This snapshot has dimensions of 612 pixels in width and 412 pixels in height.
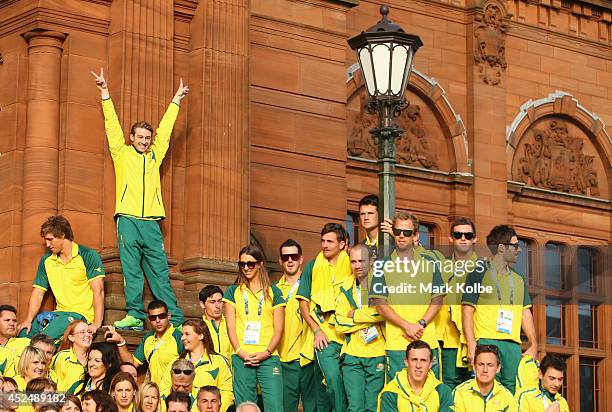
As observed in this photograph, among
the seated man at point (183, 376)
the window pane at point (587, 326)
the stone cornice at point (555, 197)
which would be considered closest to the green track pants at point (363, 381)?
the seated man at point (183, 376)

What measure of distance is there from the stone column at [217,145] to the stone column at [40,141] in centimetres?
193

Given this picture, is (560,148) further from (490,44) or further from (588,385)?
(588,385)

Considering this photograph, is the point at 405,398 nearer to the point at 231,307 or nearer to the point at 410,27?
the point at 231,307

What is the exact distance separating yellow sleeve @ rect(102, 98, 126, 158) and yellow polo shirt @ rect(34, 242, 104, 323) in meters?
1.64

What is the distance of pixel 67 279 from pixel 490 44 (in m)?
11.9

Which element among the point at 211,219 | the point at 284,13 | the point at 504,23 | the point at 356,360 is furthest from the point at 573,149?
the point at 356,360

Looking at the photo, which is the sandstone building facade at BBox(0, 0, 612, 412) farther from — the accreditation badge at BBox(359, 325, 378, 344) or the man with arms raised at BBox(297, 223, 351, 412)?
the man with arms raised at BBox(297, 223, 351, 412)

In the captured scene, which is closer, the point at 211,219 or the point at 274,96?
the point at 211,219

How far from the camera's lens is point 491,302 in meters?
17.1

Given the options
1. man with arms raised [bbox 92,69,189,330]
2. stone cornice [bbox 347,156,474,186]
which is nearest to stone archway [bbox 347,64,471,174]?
stone cornice [bbox 347,156,474,186]

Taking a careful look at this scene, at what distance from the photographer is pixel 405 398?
16.0 meters

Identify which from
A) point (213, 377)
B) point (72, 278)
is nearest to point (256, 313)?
point (213, 377)

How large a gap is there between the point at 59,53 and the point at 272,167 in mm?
4372

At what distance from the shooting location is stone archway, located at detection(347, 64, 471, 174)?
90.5 feet
